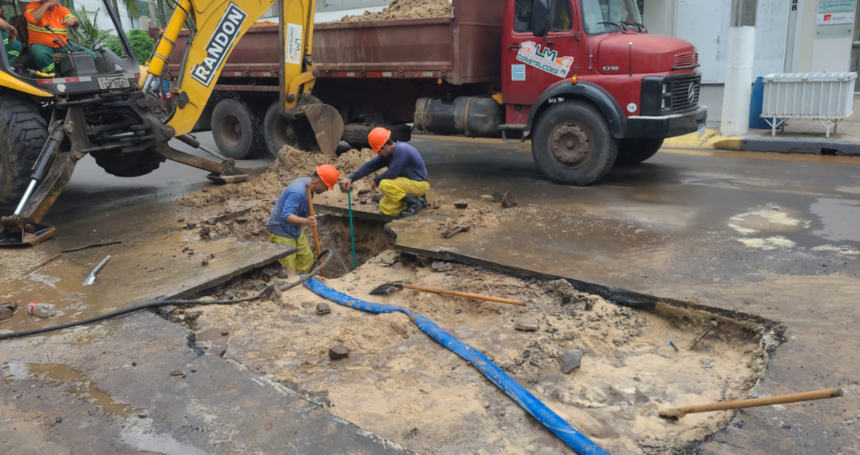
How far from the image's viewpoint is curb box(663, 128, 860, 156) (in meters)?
10.0

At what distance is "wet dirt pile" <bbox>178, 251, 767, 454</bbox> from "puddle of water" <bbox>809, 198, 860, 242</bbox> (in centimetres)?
245

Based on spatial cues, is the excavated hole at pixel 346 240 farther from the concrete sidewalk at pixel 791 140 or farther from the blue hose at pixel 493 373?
the concrete sidewalk at pixel 791 140

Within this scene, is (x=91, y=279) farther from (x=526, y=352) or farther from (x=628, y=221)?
(x=628, y=221)

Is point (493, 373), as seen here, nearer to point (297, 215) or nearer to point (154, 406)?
point (154, 406)

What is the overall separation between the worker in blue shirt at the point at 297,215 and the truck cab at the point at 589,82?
10.9 ft

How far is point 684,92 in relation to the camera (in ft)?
26.6

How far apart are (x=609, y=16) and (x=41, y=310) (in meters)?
7.13

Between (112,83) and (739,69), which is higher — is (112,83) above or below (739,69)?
below

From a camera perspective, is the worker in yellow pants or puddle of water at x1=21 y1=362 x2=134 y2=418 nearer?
puddle of water at x1=21 y1=362 x2=134 y2=418

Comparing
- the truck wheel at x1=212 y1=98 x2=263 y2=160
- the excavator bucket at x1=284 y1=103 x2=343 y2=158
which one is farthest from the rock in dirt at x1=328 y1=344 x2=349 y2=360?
the truck wheel at x1=212 y1=98 x2=263 y2=160

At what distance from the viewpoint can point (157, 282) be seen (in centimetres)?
538

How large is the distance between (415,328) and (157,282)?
2329 mm

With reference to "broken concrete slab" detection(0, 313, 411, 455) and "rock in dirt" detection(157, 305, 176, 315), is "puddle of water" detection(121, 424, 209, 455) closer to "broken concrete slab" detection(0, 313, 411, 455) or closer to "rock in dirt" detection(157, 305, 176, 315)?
"broken concrete slab" detection(0, 313, 411, 455)

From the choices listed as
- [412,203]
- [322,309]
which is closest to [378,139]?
[412,203]
